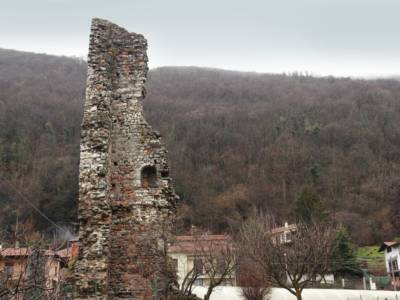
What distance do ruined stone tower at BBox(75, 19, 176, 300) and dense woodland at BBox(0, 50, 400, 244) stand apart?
29.1m

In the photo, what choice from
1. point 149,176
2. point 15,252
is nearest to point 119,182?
point 149,176

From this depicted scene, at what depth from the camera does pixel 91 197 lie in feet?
31.7

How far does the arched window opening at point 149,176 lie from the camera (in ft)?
34.4

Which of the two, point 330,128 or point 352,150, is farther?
point 330,128

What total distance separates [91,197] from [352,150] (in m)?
60.6

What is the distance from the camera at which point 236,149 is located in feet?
223

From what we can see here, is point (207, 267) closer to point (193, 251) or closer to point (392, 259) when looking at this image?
point (193, 251)

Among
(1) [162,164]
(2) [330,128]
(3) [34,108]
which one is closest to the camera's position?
(1) [162,164]

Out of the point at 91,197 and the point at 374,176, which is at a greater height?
the point at 91,197

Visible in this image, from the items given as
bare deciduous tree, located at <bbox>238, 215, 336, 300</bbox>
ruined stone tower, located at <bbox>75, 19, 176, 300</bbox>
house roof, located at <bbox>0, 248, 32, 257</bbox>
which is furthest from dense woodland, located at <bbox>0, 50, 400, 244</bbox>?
house roof, located at <bbox>0, 248, 32, 257</bbox>

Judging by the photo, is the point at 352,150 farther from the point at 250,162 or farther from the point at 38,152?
the point at 38,152

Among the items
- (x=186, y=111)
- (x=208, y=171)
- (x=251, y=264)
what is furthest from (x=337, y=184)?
(x=251, y=264)

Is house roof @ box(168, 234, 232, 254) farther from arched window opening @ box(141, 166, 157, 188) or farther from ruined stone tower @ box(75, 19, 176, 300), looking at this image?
arched window opening @ box(141, 166, 157, 188)

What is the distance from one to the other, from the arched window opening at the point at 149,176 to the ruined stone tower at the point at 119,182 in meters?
0.02
